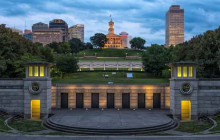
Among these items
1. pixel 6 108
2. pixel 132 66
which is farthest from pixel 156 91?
pixel 132 66

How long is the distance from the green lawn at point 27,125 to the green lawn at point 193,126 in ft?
46.1

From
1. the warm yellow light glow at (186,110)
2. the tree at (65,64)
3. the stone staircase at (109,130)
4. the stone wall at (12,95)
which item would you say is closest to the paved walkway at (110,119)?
the stone staircase at (109,130)

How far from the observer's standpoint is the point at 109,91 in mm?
34156

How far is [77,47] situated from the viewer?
147500 mm

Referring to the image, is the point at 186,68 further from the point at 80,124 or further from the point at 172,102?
the point at 80,124

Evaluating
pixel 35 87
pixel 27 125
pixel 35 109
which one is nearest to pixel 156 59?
pixel 35 87

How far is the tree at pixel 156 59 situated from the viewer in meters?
57.5

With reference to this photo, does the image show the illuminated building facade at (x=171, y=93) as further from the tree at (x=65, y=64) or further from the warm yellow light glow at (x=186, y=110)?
the tree at (x=65, y=64)

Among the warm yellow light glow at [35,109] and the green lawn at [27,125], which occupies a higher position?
the warm yellow light glow at [35,109]

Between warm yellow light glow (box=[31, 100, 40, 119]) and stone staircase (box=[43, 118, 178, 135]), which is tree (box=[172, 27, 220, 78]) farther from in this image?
warm yellow light glow (box=[31, 100, 40, 119])

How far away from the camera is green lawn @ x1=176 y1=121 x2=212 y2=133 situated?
24.0 metres

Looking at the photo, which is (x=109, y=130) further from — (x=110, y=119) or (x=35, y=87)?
(x=35, y=87)

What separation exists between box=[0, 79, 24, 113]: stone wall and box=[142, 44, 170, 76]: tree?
3531cm

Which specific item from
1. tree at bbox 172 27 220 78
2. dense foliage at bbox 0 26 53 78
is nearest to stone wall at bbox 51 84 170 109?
dense foliage at bbox 0 26 53 78
